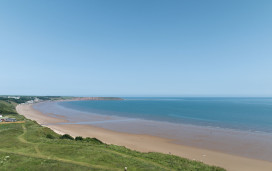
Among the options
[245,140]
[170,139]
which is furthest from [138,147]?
[245,140]

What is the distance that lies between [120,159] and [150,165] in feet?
12.6

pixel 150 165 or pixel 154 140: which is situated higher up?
pixel 150 165

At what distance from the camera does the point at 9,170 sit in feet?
50.1

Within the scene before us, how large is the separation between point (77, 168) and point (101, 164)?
8.46 ft

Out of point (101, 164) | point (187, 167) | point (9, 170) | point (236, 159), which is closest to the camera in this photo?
point (9, 170)

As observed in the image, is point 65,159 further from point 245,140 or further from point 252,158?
point 245,140

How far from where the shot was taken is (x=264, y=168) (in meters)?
23.2

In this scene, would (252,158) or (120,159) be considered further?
(252,158)

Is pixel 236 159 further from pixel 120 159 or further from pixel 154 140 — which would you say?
pixel 120 159

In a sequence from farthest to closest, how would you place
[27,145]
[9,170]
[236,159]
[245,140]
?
[245,140]
[236,159]
[27,145]
[9,170]

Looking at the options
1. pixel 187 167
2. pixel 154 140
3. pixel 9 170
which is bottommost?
pixel 154 140

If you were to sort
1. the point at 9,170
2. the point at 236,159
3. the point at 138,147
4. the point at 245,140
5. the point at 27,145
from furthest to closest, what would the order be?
the point at 245,140, the point at 138,147, the point at 236,159, the point at 27,145, the point at 9,170

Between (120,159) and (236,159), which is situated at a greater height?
(120,159)

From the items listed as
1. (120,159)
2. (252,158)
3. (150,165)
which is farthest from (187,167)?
(252,158)
